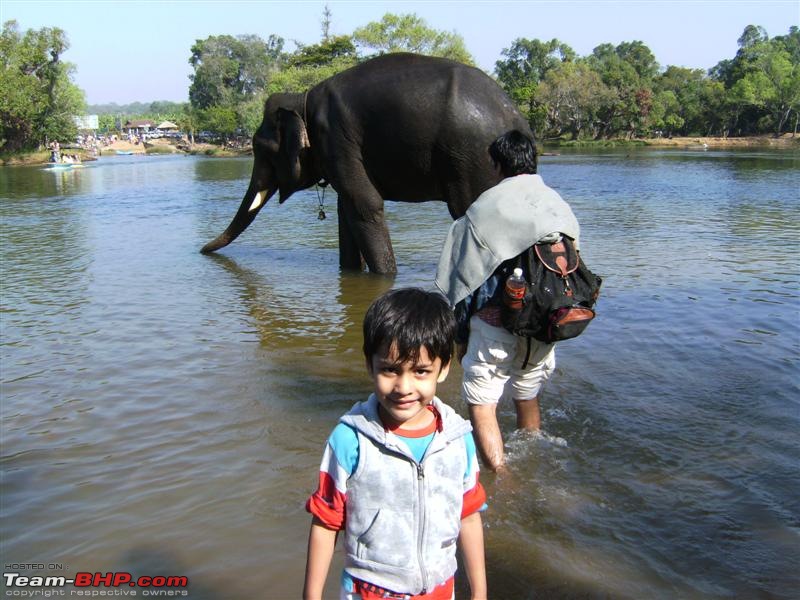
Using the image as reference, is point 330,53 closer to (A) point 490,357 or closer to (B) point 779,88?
(B) point 779,88

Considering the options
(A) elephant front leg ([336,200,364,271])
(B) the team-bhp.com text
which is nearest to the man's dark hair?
(B) the team-bhp.com text

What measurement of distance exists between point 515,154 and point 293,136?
487 cm

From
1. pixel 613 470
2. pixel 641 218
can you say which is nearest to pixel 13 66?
pixel 641 218

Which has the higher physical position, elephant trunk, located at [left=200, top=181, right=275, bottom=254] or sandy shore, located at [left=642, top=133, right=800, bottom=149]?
sandy shore, located at [left=642, top=133, right=800, bottom=149]

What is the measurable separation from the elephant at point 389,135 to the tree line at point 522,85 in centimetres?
4538

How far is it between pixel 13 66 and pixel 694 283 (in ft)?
192

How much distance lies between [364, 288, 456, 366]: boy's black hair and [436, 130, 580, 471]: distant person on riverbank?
3.75 feet

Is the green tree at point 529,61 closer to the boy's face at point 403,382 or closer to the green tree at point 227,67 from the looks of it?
the green tree at point 227,67

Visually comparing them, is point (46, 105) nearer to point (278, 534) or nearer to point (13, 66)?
point (13, 66)

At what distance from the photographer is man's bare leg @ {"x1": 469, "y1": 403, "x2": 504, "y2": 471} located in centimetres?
352

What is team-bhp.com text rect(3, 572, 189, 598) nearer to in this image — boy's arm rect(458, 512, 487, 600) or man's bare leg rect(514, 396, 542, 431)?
boy's arm rect(458, 512, 487, 600)

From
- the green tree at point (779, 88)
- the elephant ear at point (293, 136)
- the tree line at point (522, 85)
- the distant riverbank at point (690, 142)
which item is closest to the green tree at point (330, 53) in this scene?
the tree line at point (522, 85)

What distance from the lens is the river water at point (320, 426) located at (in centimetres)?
302

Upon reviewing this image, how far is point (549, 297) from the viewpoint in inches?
129
